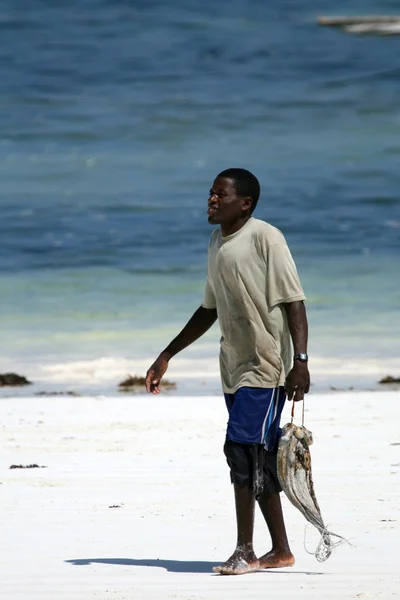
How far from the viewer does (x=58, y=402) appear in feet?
48.0

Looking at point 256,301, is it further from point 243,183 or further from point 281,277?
point 243,183

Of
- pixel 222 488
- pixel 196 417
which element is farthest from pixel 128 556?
pixel 196 417

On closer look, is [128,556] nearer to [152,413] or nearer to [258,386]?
[258,386]

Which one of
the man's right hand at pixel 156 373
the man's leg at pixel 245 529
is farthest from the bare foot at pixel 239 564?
the man's right hand at pixel 156 373

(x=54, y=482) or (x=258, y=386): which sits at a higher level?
(x=258, y=386)

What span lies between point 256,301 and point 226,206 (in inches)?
16.1

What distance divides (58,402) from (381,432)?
466 centimetres

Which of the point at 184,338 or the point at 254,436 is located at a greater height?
the point at 184,338

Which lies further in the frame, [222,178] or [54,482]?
[54,482]

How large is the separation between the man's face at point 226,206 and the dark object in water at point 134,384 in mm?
11263

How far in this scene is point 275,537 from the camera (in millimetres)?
5621

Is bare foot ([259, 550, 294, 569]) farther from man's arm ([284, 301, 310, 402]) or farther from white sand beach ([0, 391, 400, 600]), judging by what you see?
man's arm ([284, 301, 310, 402])

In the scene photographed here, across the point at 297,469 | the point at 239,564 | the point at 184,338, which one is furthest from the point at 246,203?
the point at 239,564

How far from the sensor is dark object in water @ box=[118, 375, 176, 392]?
17.0 metres
